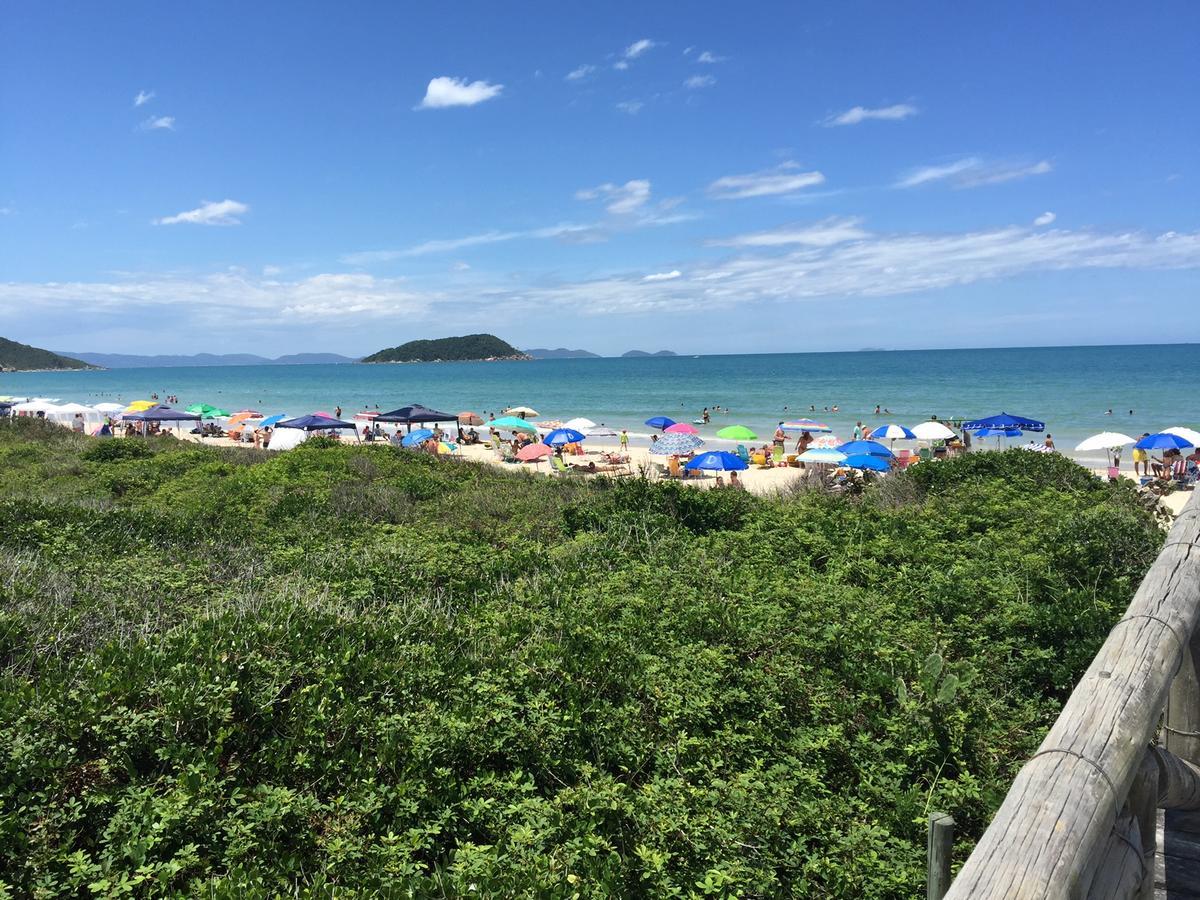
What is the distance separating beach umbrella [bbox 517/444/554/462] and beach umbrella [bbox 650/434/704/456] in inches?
175

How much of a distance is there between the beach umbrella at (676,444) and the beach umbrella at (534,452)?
4.45m

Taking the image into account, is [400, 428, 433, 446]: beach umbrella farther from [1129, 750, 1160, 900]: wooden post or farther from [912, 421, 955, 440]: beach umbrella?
[1129, 750, 1160, 900]: wooden post

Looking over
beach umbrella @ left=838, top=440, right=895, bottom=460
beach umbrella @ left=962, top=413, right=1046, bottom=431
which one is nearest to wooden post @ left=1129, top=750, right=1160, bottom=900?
beach umbrella @ left=838, top=440, right=895, bottom=460

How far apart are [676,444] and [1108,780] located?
1877cm

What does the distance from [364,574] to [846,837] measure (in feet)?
15.7

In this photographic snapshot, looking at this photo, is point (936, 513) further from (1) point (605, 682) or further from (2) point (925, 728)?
(1) point (605, 682)

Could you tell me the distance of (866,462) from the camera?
56.2 ft

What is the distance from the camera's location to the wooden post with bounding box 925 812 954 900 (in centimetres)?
163

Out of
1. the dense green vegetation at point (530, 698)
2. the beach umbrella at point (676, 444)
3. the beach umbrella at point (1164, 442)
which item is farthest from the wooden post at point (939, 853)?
the beach umbrella at point (1164, 442)

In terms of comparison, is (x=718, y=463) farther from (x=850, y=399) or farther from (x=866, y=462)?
(x=850, y=399)

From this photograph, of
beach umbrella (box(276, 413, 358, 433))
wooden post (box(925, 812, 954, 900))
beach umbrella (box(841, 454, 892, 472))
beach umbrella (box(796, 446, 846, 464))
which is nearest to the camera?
wooden post (box(925, 812, 954, 900))

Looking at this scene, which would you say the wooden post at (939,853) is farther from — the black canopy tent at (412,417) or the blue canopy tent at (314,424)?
the black canopy tent at (412,417)

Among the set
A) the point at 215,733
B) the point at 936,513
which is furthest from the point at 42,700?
the point at 936,513

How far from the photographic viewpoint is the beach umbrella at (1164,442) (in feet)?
55.8
